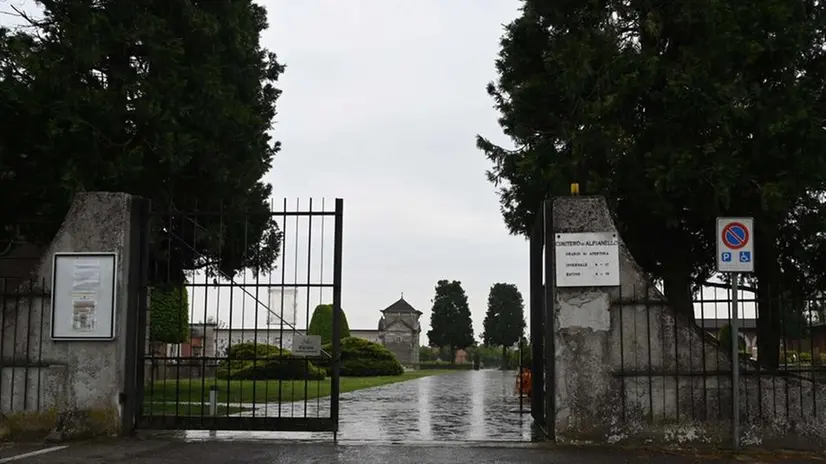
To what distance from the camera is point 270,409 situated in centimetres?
1580

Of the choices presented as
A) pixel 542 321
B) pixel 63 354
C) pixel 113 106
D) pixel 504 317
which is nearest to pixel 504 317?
pixel 504 317

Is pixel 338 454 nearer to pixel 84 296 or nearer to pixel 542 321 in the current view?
pixel 542 321

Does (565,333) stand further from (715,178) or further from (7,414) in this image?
(7,414)

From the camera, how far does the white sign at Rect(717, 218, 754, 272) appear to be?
9.13m

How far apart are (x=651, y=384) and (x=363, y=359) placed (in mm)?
34356

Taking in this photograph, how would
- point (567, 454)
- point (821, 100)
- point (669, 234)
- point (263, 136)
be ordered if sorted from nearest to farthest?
point (567, 454)
point (821, 100)
point (669, 234)
point (263, 136)

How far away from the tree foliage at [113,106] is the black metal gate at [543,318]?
5.69 meters

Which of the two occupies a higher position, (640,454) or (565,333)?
(565,333)

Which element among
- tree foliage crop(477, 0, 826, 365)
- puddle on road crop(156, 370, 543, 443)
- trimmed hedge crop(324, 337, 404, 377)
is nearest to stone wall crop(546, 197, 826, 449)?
puddle on road crop(156, 370, 543, 443)

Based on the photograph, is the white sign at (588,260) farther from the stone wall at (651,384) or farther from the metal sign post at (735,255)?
the metal sign post at (735,255)

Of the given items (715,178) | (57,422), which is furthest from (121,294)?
(715,178)

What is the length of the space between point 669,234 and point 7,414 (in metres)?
12.5

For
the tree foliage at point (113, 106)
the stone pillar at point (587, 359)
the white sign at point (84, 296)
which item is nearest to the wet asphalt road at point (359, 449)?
the stone pillar at point (587, 359)

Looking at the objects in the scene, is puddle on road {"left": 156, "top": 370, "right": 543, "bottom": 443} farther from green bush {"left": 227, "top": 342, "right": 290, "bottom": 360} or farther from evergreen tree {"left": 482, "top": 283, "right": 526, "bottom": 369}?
evergreen tree {"left": 482, "top": 283, "right": 526, "bottom": 369}
